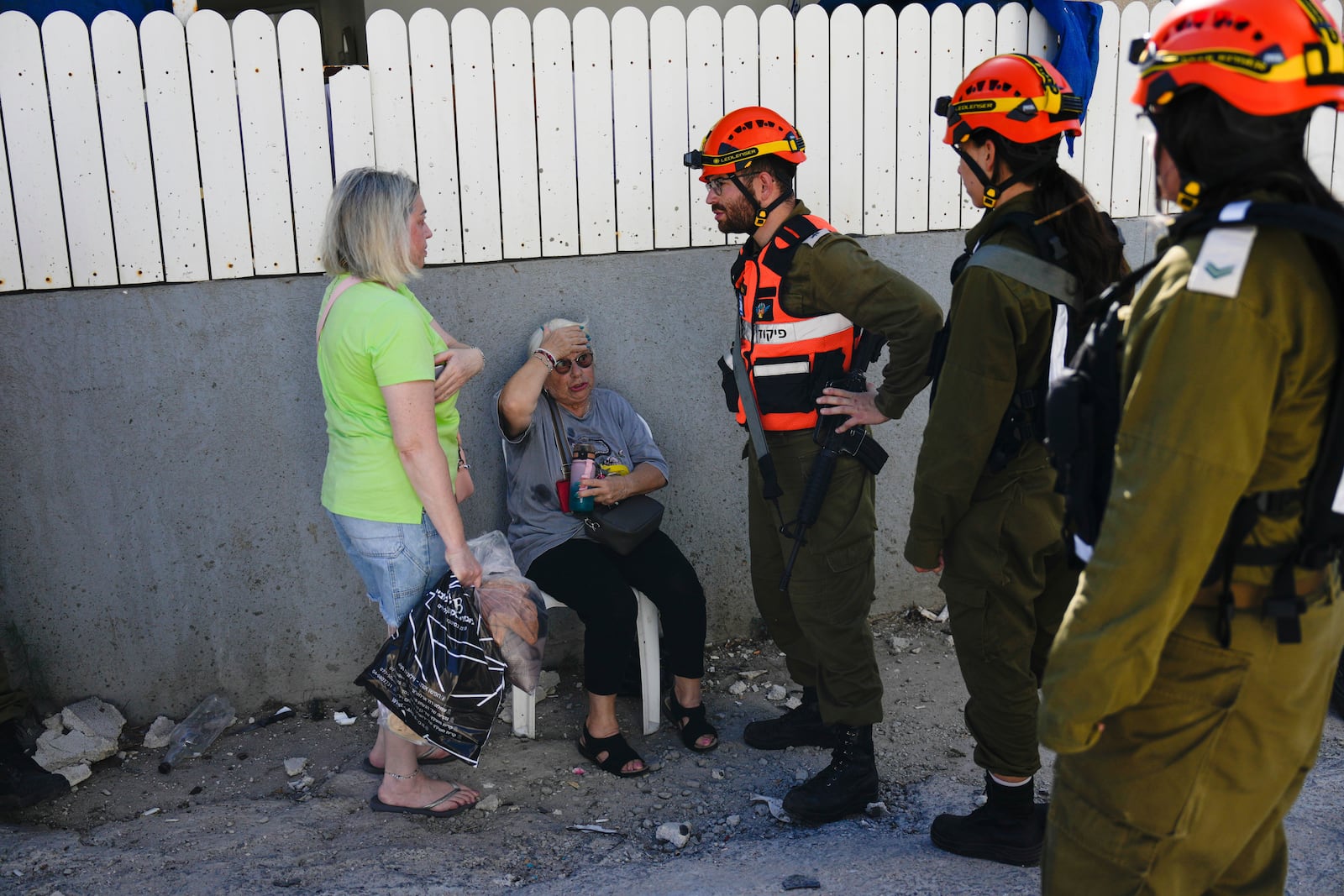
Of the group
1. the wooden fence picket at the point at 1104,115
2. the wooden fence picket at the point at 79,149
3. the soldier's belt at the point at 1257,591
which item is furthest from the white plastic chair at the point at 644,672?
the wooden fence picket at the point at 1104,115

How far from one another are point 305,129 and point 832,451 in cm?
217

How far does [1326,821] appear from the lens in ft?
10.7

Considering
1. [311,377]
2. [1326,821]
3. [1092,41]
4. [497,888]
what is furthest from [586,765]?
[1092,41]

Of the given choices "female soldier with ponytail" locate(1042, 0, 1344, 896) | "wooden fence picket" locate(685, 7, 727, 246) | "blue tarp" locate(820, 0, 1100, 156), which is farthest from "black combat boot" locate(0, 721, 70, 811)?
"blue tarp" locate(820, 0, 1100, 156)

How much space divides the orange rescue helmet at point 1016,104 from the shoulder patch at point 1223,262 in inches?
51.6

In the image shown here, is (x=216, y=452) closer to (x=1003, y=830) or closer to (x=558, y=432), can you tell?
(x=558, y=432)

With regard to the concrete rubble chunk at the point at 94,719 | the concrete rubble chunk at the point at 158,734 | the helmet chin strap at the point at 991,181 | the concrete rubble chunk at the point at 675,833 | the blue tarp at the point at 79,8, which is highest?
the blue tarp at the point at 79,8

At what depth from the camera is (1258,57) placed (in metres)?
1.62

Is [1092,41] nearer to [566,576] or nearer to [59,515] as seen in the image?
[566,576]

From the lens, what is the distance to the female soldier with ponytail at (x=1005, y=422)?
2.71 meters

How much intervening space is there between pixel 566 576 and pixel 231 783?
1.34m

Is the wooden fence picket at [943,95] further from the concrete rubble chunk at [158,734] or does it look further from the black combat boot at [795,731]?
the concrete rubble chunk at [158,734]

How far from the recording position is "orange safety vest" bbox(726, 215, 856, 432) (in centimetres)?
342

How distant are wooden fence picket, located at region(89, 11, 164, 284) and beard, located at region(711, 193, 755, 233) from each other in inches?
77.1
